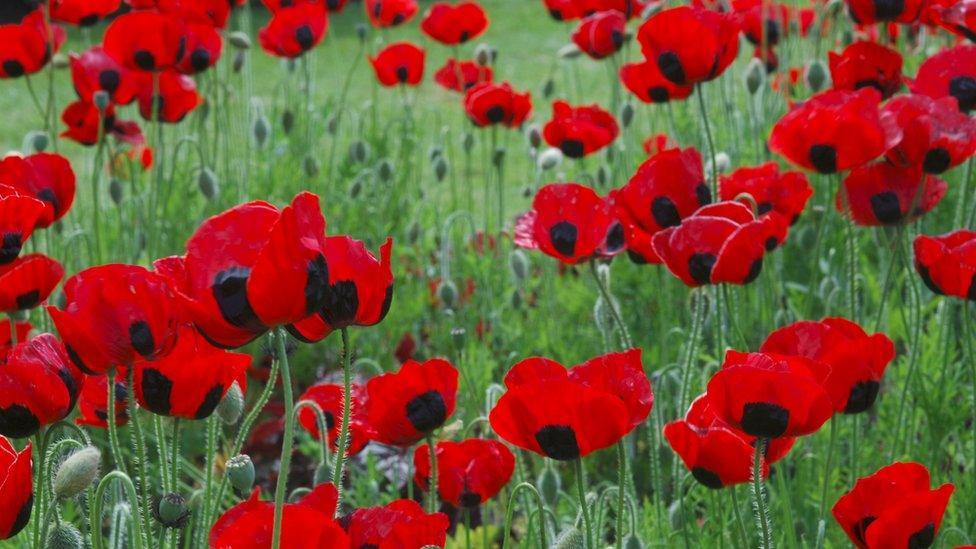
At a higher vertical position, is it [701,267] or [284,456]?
[701,267]

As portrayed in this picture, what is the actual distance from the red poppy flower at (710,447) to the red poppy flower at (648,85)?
3.13ft

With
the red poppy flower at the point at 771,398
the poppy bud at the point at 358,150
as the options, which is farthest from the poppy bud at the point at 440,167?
Result: the red poppy flower at the point at 771,398

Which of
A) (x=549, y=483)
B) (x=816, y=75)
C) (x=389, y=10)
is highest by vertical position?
(x=389, y=10)

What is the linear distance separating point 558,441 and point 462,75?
252 centimetres

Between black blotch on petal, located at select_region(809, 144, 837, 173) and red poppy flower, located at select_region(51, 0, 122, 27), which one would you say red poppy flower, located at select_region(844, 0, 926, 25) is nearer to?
black blotch on petal, located at select_region(809, 144, 837, 173)

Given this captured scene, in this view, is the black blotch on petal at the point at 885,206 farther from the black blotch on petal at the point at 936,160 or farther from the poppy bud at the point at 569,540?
the poppy bud at the point at 569,540

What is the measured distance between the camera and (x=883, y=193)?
183 cm

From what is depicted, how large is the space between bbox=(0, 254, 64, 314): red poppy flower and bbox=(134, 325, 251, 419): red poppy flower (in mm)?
385

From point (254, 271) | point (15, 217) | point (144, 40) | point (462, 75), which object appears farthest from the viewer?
point (462, 75)

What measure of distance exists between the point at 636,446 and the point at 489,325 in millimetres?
487

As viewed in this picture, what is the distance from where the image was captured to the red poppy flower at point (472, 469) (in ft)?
4.81

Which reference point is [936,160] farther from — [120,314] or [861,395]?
[120,314]

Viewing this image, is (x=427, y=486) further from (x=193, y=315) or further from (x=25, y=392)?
(x=193, y=315)

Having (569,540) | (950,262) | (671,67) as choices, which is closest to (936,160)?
(950,262)
